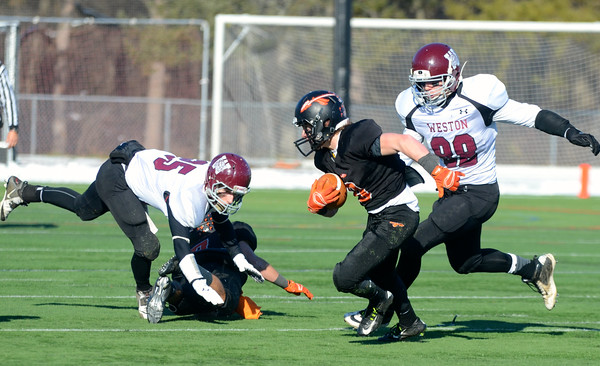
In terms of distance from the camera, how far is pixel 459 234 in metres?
7.03

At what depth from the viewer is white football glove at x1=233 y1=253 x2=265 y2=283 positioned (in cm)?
670

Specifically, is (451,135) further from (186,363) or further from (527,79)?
(527,79)

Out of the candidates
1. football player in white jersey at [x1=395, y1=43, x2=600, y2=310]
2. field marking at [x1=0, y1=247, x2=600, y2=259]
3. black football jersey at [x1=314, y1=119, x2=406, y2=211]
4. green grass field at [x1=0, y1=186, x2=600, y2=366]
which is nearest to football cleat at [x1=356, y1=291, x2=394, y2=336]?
green grass field at [x1=0, y1=186, x2=600, y2=366]

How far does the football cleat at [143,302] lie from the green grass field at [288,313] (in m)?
0.10

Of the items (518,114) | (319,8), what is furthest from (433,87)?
(319,8)

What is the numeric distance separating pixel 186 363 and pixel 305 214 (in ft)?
35.1

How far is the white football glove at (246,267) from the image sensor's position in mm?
6703

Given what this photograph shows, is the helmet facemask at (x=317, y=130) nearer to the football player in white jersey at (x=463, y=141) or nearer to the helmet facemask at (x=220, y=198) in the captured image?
the helmet facemask at (x=220, y=198)

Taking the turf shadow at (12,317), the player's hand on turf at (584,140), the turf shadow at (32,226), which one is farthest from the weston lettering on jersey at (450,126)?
the turf shadow at (32,226)

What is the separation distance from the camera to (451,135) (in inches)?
283

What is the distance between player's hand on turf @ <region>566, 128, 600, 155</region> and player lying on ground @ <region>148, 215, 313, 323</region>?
6.71ft

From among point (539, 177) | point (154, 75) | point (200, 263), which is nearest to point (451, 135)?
point (200, 263)

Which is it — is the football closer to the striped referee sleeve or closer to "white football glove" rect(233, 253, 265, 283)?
"white football glove" rect(233, 253, 265, 283)

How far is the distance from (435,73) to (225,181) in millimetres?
1649
